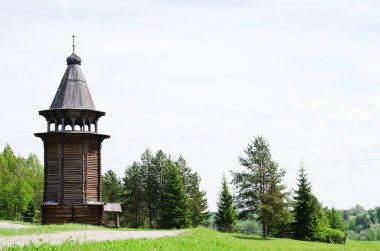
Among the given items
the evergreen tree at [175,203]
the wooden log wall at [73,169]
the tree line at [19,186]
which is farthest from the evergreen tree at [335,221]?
the wooden log wall at [73,169]

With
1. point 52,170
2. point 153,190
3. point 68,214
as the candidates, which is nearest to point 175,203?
point 153,190

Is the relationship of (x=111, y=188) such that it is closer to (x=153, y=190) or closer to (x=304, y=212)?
(x=153, y=190)

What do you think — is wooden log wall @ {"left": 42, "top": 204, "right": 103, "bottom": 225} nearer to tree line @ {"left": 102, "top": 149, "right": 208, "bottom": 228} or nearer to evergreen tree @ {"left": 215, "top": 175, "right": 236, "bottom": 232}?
tree line @ {"left": 102, "top": 149, "right": 208, "bottom": 228}

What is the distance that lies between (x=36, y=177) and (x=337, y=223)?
46.8 m

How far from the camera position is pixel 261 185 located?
5147cm

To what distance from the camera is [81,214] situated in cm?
3916

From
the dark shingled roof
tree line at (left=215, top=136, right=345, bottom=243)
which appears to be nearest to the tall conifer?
tree line at (left=215, top=136, right=345, bottom=243)

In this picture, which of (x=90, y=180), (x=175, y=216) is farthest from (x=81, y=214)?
(x=175, y=216)

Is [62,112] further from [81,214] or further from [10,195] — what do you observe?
[10,195]

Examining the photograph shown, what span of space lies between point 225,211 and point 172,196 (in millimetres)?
9936

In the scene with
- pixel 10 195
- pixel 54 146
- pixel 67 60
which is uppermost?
pixel 67 60

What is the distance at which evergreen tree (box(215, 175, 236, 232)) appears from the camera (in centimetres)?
6241

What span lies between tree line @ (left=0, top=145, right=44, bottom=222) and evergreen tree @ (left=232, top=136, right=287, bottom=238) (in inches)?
1095

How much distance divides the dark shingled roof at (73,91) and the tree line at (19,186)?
2745 cm
